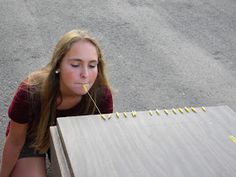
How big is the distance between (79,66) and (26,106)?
0.35 meters

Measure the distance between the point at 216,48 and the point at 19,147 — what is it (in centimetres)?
262

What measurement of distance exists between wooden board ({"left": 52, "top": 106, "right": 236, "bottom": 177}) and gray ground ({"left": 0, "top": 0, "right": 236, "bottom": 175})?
4.11 ft

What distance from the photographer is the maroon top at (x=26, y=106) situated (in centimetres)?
165

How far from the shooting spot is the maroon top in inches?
65.1

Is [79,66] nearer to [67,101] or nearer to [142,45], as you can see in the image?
[67,101]

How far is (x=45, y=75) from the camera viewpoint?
166 centimetres

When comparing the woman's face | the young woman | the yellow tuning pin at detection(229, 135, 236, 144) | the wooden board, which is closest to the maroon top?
the young woman

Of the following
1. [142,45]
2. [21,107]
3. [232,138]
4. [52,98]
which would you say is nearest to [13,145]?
[21,107]

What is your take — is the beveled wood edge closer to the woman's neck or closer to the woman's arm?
the woman's neck

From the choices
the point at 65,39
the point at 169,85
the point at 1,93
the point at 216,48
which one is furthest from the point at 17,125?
the point at 216,48

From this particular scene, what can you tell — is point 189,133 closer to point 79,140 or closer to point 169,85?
point 79,140

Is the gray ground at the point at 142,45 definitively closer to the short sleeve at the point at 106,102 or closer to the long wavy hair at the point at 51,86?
the long wavy hair at the point at 51,86

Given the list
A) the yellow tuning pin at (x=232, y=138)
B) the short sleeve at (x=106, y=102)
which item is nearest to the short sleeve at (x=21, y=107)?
the short sleeve at (x=106, y=102)

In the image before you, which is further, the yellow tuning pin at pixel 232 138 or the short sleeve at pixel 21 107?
the short sleeve at pixel 21 107
